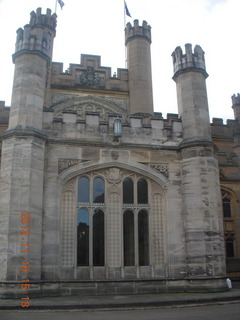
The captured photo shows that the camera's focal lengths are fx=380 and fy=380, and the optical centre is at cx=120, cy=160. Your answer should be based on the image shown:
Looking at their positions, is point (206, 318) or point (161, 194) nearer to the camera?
point (206, 318)

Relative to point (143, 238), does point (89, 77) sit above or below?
above

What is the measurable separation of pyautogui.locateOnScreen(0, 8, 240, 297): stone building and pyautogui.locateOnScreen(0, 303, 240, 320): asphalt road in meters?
2.38

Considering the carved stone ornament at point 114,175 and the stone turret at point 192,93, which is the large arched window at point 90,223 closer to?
the carved stone ornament at point 114,175

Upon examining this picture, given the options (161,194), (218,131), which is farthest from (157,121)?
(218,131)

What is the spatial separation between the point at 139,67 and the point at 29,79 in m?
11.9

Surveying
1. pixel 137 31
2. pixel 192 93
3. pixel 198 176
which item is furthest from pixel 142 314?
pixel 137 31

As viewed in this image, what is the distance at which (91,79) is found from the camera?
2411 centimetres

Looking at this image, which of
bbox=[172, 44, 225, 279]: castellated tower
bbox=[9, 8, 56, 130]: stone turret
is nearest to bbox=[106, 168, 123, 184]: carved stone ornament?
bbox=[172, 44, 225, 279]: castellated tower

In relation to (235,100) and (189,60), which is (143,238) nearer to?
(189,60)

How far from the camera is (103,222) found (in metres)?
13.5

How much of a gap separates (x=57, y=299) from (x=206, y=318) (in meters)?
4.64

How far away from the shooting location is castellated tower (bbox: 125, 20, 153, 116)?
23.6 m

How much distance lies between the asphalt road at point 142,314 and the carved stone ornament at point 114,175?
508 centimetres

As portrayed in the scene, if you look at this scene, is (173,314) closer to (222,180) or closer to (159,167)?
(159,167)
